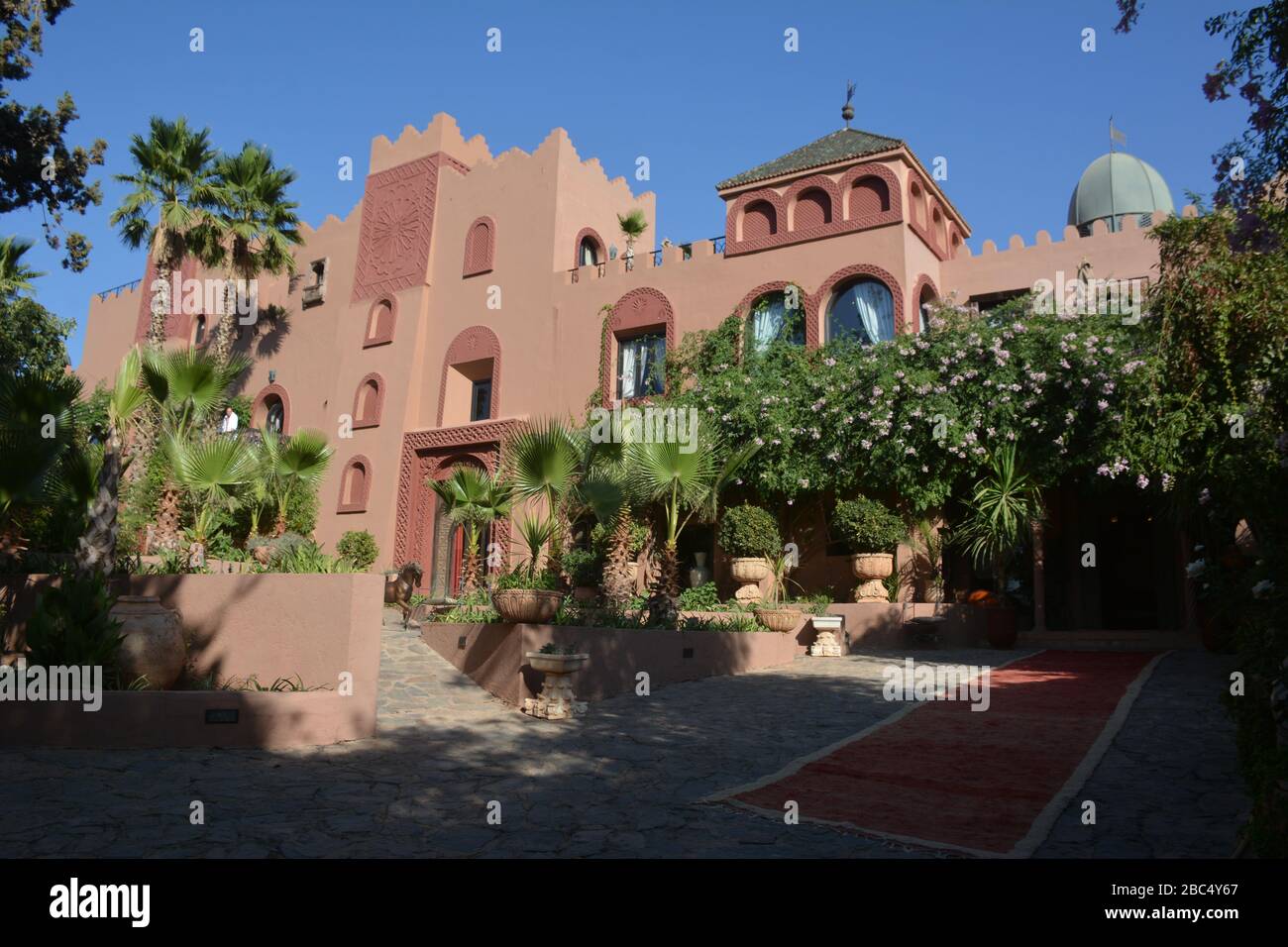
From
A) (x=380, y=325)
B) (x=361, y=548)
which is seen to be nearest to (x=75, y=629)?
(x=361, y=548)

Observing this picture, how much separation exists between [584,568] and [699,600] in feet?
7.82

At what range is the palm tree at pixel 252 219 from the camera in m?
22.7

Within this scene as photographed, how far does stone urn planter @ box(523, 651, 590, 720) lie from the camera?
834 centimetres

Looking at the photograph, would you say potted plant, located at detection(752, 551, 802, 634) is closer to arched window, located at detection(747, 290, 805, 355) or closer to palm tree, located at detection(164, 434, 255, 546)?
arched window, located at detection(747, 290, 805, 355)

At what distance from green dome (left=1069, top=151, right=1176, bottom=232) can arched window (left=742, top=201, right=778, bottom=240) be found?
12403 millimetres

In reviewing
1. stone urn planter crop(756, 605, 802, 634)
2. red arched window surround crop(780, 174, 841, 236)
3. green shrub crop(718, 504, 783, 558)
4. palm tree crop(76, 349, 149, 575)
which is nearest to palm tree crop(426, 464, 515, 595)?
green shrub crop(718, 504, 783, 558)

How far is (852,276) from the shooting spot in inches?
677

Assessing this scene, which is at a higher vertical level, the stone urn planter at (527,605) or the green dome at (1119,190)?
the green dome at (1119,190)

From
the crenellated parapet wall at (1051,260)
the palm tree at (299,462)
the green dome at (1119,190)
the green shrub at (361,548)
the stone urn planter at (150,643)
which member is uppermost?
the green dome at (1119,190)

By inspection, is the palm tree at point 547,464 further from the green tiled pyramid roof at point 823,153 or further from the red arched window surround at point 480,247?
the red arched window surround at point 480,247

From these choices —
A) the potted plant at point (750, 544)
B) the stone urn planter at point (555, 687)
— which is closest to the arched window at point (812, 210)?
the potted plant at point (750, 544)

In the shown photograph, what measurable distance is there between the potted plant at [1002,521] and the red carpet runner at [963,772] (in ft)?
15.5

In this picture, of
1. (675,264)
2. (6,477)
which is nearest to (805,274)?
(675,264)

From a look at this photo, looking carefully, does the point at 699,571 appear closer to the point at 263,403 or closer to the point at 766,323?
the point at 766,323
